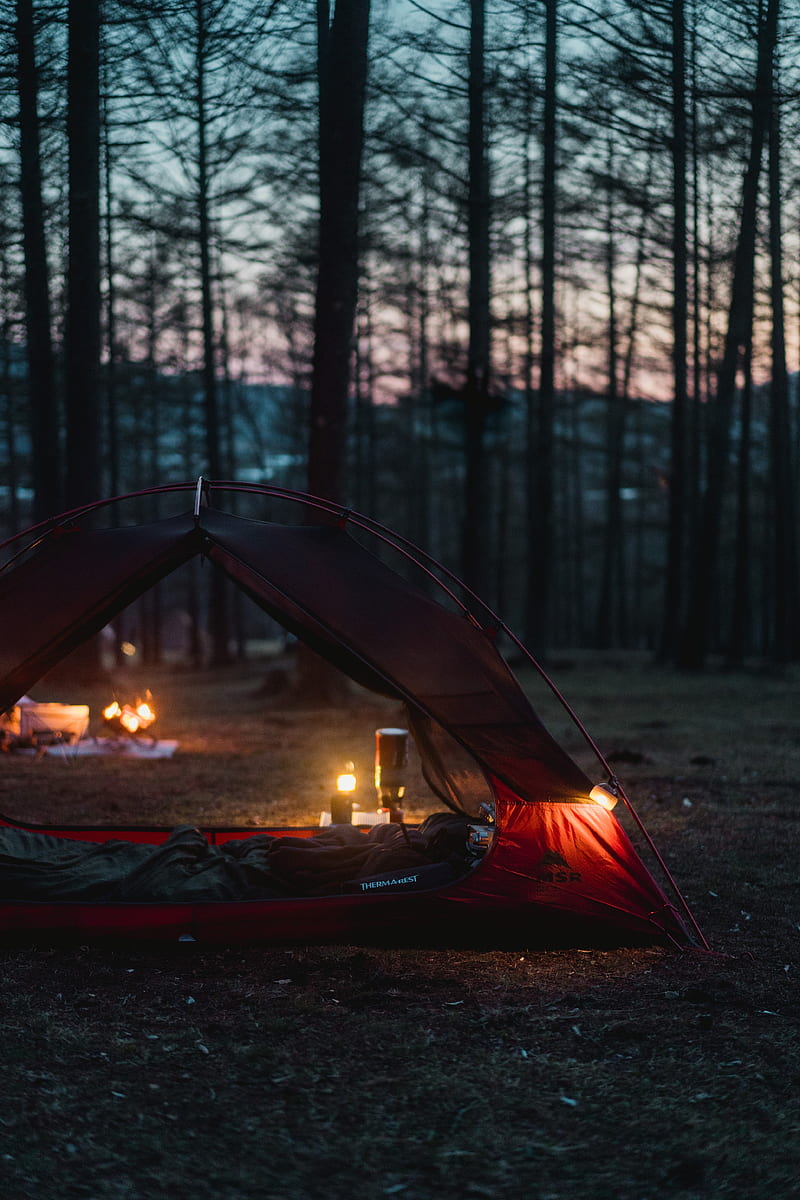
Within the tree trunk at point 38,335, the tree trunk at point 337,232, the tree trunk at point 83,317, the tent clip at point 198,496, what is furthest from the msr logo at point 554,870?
the tree trunk at point 38,335

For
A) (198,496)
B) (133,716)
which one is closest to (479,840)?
(198,496)

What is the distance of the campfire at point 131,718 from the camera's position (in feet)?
31.7

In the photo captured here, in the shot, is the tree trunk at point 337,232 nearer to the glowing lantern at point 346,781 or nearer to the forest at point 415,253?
the forest at point 415,253

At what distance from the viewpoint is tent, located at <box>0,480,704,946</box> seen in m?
4.41

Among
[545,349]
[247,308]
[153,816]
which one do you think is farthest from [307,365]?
[153,816]

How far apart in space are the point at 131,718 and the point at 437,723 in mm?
5748

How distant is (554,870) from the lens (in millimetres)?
4438

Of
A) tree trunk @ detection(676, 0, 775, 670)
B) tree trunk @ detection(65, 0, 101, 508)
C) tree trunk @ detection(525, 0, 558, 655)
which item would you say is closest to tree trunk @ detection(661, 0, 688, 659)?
tree trunk @ detection(676, 0, 775, 670)

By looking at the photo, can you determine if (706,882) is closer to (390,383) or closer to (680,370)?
(680,370)

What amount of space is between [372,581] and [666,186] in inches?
509

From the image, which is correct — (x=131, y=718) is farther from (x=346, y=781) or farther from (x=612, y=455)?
(x=612, y=455)

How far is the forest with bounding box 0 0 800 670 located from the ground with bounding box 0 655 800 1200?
20.2 ft

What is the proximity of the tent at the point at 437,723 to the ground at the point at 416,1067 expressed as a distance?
0.41 ft

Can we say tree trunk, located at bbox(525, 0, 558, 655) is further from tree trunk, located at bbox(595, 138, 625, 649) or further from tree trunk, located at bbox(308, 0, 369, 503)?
tree trunk, located at bbox(595, 138, 625, 649)
